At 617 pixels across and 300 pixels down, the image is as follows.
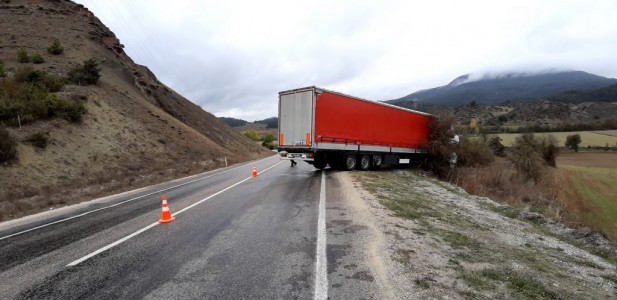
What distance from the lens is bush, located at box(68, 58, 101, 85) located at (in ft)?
94.0

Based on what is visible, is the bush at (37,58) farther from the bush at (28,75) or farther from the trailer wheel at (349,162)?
the trailer wheel at (349,162)

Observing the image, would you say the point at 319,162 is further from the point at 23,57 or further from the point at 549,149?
the point at 549,149

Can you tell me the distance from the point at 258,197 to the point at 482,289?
7180 millimetres

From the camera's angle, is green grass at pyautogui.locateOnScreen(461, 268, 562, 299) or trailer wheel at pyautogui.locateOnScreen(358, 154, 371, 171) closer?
green grass at pyautogui.locateOnScreen(461, 268, 562, 299)

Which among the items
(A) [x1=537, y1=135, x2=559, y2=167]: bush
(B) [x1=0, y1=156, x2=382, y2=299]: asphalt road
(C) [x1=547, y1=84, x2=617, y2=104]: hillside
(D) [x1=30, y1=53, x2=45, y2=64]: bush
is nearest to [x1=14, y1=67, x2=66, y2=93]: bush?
(D) [x1=30, y1=53, x2=45, y2=64]: bush

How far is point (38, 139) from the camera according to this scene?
57.6 ft

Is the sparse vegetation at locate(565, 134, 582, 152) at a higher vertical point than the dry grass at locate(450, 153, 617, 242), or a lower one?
higher

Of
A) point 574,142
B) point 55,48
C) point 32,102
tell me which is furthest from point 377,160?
point 574,142

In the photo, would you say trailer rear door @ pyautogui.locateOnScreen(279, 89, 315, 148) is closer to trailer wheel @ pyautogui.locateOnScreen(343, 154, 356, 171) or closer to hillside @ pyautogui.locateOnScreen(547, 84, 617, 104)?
trailer wheel @ pyautogui.locateOnScreen(343, 154, 356, 171)

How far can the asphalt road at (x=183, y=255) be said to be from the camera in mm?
4066

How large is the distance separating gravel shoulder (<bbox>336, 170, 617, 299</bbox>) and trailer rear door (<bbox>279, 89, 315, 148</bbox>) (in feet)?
20.4

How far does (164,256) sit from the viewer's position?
5215mm

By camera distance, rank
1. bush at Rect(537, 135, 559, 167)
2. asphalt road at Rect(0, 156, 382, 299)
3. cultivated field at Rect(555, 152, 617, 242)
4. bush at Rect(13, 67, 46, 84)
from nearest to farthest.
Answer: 1. asphalt road at Rect(0, 156, 382, 299)
2. cultivated field at Rect(555, 152, 617, 242)
3. bush at Rect(13, 67, 46, 84)
4. bush at Rect(537, 135, 559, 167)

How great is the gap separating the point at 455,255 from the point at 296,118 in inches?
451
